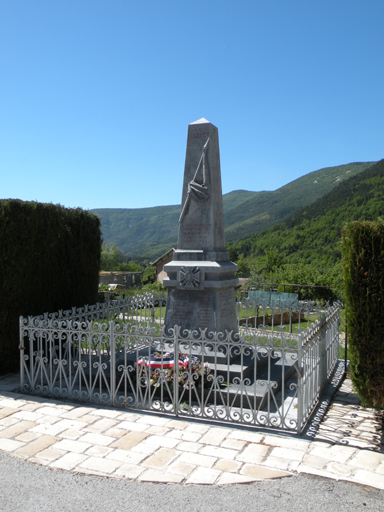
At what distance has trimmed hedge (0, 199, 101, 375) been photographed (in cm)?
737

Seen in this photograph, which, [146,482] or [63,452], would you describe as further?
[63,452]

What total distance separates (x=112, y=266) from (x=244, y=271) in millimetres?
47010

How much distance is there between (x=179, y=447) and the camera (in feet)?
14.8

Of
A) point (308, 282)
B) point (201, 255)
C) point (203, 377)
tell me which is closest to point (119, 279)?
point (308, 282)

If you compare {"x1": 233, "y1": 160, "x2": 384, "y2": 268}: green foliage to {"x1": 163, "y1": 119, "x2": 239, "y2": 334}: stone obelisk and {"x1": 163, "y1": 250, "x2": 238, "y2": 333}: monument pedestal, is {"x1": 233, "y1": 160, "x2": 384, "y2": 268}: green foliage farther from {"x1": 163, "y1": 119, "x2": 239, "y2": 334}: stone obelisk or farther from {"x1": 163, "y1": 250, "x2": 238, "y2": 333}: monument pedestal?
{"x1": 163, "y1": 250, "x2": 238, "y2": 333}: monument pedestal

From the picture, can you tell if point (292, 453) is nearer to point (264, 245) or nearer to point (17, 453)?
point (17, 453)

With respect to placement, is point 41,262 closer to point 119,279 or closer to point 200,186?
point 200,186

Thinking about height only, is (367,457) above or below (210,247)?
below

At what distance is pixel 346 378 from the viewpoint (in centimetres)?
723

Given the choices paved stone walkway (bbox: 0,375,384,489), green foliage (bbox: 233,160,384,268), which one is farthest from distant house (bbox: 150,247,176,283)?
paved stone walkway (bbox: 0,375,384,489)

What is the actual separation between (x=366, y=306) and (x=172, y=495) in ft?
9.67

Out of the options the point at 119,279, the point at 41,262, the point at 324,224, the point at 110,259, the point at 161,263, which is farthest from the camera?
the point at 110,259

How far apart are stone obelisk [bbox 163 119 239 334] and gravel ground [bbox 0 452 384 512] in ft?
11.3

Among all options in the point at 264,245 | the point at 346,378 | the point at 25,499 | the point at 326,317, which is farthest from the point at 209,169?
the point at 264,245
